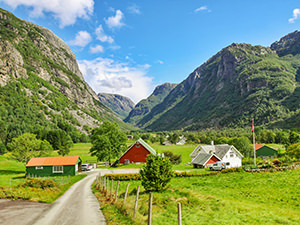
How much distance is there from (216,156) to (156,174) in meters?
45.7

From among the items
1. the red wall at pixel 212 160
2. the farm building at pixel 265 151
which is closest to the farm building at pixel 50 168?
the red wall at pixel 212 160

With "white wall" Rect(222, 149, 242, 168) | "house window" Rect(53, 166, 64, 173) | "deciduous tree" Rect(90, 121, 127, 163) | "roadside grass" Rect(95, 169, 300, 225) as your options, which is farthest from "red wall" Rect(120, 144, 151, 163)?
"roadside grass" Rect(95, 169, 300, 225)

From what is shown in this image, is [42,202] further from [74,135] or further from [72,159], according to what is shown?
[74,135]

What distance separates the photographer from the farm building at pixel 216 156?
57062 mm

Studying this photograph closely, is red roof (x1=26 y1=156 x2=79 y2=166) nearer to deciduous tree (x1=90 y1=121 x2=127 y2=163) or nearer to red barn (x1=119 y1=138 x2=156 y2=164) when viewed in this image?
deciduous tree (x1=90 y1=121 x2=127 y2=163)

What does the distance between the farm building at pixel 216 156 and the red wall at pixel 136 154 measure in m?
15.8

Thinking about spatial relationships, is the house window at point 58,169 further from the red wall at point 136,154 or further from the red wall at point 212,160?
the red wall at point 212,160

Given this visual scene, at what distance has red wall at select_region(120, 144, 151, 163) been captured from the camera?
63.5 meters

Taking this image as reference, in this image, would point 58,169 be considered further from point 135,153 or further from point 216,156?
point 216,156

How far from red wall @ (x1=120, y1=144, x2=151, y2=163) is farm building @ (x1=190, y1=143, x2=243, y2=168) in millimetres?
15842

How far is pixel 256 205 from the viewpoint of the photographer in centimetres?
1570

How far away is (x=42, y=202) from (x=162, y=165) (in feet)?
43.2

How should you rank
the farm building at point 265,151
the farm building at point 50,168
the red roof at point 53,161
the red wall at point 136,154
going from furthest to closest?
1. the farm building at point 265,151
2. the red wall at point 136,154
3. the red roof at point 53,161
4. the farm building at point 50,168

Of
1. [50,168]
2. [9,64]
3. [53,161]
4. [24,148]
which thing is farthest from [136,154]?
[9,64]
